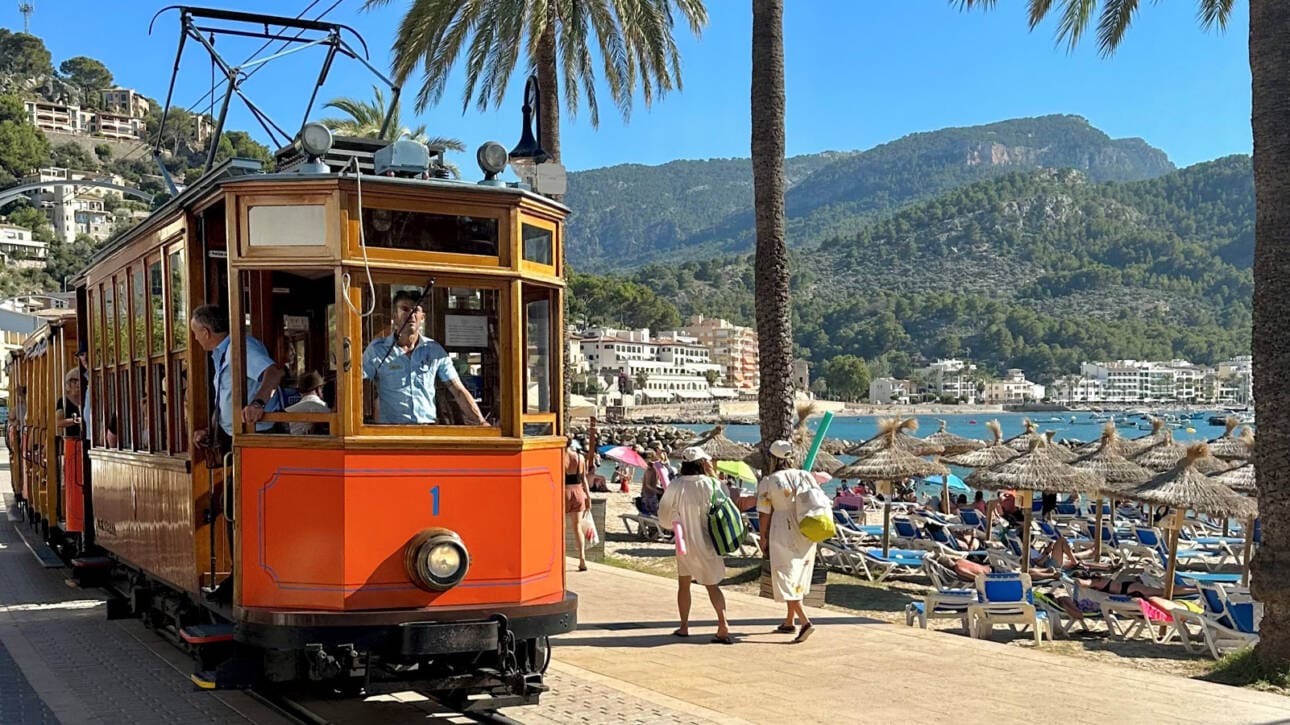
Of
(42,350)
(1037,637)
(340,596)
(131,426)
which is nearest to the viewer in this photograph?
(340,596)

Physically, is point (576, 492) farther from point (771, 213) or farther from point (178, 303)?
point (178, 303)

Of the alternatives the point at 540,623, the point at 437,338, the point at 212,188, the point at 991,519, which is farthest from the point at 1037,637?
the point at 991,519

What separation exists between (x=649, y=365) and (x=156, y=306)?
153981 mm

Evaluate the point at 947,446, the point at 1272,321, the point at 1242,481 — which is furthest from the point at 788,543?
the point at 947,446

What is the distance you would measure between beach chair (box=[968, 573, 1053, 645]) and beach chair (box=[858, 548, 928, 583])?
4810 mm

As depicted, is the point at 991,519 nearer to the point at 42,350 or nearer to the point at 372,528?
the point at 42,350

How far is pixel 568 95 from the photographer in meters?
21.2

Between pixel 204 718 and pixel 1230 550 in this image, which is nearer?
pixel 204 718

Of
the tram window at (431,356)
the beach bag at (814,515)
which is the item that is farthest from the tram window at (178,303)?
the beach bag at (814,515)

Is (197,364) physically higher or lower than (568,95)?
lower

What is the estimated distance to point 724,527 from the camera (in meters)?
9.99

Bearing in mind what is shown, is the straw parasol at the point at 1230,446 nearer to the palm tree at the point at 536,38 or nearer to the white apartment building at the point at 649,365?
the palm tree at the point at 536,38

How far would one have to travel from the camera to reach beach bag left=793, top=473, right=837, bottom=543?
400 inches

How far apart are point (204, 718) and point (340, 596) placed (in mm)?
1987
